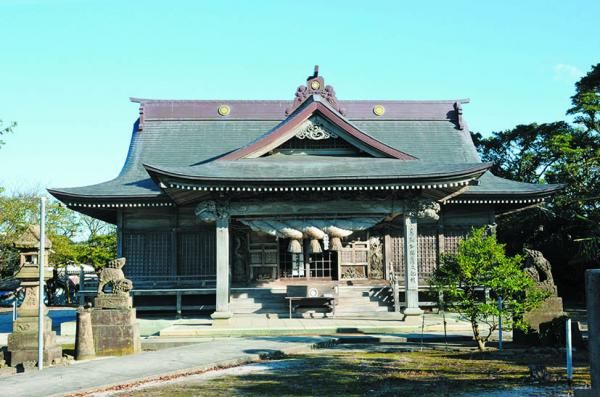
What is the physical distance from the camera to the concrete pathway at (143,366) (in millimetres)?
9734

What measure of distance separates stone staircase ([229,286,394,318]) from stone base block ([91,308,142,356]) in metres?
8.06

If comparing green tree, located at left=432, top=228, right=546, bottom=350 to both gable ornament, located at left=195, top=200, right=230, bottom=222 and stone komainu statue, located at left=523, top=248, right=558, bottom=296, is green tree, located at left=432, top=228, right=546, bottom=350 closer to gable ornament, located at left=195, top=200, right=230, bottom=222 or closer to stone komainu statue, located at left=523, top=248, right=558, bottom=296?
stone komainu statue, located at left=523, top=248, right=558, bottom=296

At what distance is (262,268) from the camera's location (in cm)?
2369

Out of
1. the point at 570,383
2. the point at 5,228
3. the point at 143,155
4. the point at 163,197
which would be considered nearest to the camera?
the point at 570,383

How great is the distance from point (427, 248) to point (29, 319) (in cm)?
1580

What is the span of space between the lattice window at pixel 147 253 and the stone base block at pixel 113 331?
33.4ft

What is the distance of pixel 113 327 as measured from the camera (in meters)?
13.3

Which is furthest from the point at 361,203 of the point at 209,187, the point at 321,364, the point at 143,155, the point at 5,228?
the point at 5,228

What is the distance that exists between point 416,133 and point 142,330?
15.6 metres

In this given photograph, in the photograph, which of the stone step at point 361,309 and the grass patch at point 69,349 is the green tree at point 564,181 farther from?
the grass patch at point 69,349

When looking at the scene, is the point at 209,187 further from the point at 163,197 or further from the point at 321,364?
the point at 321,364

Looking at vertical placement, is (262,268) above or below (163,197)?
below

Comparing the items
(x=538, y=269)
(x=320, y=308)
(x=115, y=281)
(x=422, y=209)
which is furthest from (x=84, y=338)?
(x=422, y=209)

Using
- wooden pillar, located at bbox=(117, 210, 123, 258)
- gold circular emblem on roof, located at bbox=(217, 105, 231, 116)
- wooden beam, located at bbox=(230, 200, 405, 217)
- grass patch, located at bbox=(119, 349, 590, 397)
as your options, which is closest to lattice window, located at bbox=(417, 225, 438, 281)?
wooden beam, located at bbox=(230, 200, 405, 217)
